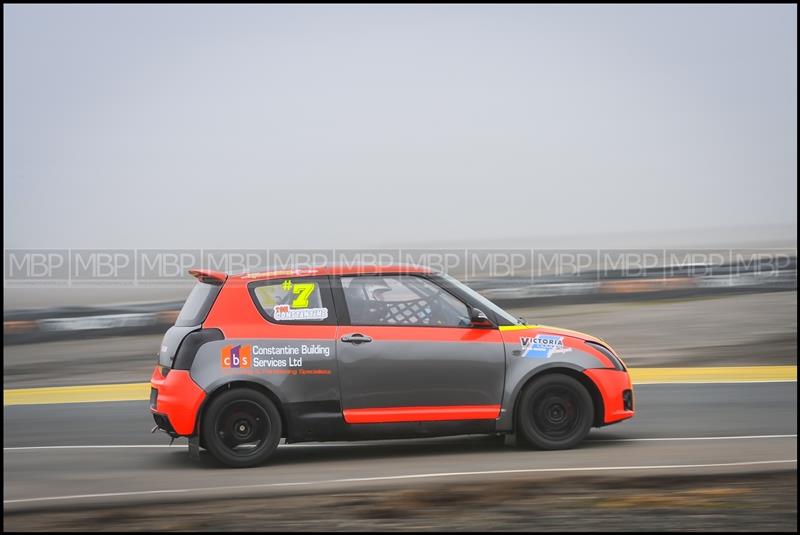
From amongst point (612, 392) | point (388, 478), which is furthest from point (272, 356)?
point (612, 392)

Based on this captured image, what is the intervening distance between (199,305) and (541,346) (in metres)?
2.60

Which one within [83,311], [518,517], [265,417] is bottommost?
[518,517]

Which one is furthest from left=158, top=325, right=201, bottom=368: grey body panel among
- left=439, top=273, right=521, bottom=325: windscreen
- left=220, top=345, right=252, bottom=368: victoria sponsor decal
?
left=439, top=273, right=521, bottom=325: windscreen

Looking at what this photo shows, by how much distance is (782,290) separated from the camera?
66.9 ft

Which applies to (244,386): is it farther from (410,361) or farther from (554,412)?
(554,412)

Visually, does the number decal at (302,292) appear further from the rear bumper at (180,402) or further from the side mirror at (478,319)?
the side mirror at (478,319)

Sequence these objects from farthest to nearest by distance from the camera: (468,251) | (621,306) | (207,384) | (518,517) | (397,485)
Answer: (468,251) < (621,306) < (207,384) < (397,485) < (518,517)

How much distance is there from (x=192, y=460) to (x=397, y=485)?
2046 millimetres

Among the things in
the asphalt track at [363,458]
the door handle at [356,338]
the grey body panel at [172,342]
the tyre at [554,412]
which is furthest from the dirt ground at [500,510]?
the grey body panel at [172,342]

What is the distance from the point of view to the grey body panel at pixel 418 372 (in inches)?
294

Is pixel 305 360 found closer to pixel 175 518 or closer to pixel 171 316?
pixel 175 518

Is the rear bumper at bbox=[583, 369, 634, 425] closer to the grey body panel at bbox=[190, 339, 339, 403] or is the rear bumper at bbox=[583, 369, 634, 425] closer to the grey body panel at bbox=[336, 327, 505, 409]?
the grey body panel at bbox=[336, 327, 505, 409]

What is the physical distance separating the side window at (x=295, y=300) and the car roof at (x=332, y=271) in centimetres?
6

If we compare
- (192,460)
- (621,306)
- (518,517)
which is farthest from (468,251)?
(518,517)
